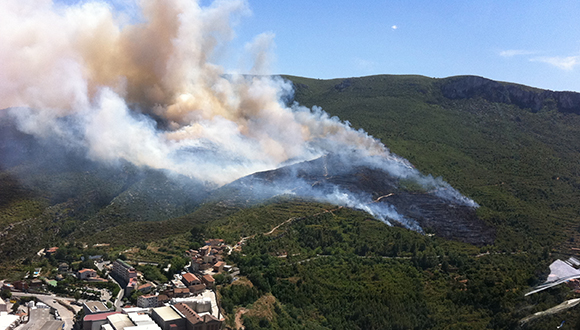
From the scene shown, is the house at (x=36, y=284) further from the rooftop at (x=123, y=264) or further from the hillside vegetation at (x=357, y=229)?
the rooftop at (x=123, y=264)

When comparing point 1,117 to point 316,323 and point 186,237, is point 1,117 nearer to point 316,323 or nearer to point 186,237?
point 186,237

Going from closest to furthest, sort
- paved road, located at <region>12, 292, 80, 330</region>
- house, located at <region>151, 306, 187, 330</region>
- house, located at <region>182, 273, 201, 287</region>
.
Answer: house, located at <region>151, 306, 187, 330</region> → paved road, located at <region>12, 292, 80, 330</region> → house, located at <region>182, 273, 201, 287</region>

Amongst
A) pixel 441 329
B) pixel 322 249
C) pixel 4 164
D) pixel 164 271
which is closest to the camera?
pixel 441 329

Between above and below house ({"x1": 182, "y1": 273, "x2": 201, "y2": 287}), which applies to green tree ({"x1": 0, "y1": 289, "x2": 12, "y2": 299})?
below

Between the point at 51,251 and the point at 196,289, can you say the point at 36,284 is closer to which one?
the point at 51,251

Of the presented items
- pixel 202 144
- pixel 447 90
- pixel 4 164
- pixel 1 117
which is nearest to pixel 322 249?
pixel 202 144

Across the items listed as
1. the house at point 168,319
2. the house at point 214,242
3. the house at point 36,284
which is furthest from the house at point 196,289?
the house at point 36,284

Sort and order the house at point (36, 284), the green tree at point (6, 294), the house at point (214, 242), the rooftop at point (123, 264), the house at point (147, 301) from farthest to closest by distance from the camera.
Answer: the house at point (214, 242)
the rooftop at point (123, 264)
the house at point (36, 284)
the green tree at point (6, 294)
the house at point (147, 301)

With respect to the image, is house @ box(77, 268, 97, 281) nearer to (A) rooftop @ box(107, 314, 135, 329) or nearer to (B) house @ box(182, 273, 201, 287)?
(B) house @ box(182, 273, 201, 287)

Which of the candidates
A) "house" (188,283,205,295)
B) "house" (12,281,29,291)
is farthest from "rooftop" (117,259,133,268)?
"house" (188,283,205,295)
